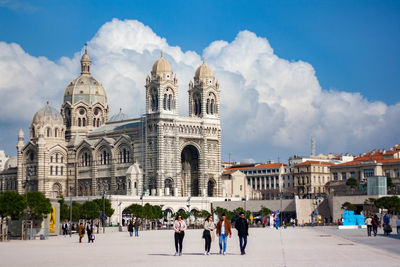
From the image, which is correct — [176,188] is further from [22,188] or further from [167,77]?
[22,188]

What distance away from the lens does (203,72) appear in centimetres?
12481

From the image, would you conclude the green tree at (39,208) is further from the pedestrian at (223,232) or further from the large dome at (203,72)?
the large dome at (203,72)

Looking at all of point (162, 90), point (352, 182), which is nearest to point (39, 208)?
point (162, 90)

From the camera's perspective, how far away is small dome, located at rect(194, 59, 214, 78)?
12462 centimetres

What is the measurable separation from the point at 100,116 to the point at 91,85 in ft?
18.5

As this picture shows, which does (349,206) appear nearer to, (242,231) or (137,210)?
(137,210)

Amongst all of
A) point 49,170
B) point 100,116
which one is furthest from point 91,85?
point 49,170

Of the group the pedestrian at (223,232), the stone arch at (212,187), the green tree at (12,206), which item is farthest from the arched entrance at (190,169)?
the pedestrian at (223,232)

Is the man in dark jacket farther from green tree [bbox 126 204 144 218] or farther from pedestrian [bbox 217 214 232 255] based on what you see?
green tree [bbox 126 204 144 218]

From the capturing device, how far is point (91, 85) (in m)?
137

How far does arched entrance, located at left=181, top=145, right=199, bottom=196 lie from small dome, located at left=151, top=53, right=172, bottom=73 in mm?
12777

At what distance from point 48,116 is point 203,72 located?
29.2 m

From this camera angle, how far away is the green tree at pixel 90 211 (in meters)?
91.1

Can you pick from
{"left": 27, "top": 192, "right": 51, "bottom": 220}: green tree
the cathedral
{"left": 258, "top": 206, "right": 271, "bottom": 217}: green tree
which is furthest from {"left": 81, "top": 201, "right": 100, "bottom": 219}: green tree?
{"left": 27, "top": 192, "right": 51, "bottom": 220}: green tree
